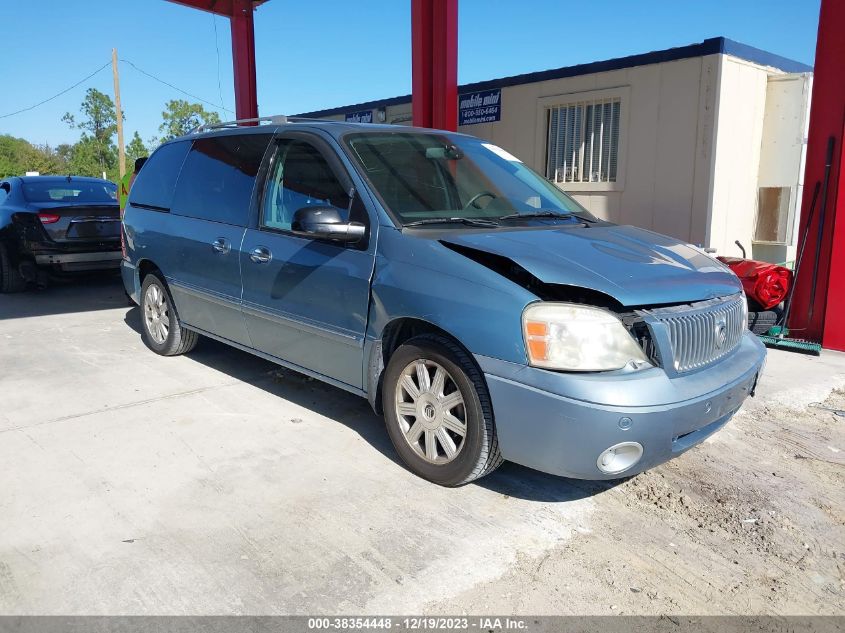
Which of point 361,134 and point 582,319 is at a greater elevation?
point 361,134

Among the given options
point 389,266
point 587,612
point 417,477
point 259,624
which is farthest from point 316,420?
point 587,612

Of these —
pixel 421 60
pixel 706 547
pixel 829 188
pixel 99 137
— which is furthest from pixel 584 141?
pixel 99 137

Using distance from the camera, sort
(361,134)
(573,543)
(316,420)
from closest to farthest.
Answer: (573,543) < (361,134) < (316,420)

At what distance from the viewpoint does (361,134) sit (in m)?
4.16

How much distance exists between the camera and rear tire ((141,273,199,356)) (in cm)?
568

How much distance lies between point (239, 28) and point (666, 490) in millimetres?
11158

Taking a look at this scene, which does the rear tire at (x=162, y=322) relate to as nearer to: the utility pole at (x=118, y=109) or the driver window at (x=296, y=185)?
the driver window at (x=296, y=185)

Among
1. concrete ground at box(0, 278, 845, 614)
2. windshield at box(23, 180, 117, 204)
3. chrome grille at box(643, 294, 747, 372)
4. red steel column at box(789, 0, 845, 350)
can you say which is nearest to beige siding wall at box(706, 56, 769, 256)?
red steel column at box(789, 0, 845, 350)

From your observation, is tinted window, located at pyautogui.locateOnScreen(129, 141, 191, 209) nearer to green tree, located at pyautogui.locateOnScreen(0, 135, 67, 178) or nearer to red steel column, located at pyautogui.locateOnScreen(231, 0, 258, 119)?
red steel column, located at pyautogui.locateOnScreen(231, 0, 258, 119)

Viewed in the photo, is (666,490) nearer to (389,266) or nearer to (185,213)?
(389,266)

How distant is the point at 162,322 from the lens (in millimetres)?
5875

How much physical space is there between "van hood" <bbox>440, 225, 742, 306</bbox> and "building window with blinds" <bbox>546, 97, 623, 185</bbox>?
237 inches

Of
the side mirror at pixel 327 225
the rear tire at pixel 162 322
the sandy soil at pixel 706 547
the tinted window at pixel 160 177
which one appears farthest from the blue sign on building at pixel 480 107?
the sandy soil at pixel 706 547

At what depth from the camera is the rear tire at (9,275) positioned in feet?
29.9
